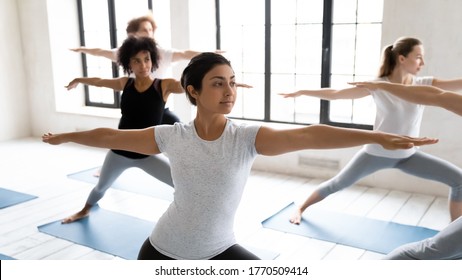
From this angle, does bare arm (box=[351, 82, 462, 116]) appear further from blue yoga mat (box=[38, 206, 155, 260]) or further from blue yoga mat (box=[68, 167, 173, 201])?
blue yoga mat (box=[68, 167, 173, 201])

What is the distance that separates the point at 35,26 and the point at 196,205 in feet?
19.0

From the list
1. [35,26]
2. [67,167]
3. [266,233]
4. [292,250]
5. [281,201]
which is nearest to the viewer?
[292,250]

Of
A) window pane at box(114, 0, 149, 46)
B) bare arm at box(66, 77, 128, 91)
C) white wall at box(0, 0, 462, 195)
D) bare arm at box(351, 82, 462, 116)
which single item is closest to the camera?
bare arm at box(351, 82, 462, 116)

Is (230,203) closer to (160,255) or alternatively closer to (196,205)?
(196,205)

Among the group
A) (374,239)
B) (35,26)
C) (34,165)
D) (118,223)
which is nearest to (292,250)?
(374,239)

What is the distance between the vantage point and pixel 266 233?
3076 millimetres

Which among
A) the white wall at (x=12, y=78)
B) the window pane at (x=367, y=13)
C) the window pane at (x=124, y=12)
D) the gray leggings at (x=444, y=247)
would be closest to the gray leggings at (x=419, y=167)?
the gray leggings at (x=444, y=247)

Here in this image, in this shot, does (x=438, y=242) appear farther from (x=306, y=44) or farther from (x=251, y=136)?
(x=306, y=44)

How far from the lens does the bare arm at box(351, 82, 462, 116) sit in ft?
6.12

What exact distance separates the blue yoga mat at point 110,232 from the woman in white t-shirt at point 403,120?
0.88m

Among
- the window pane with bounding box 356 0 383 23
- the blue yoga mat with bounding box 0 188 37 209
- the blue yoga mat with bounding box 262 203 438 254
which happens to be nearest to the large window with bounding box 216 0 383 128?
the window pane with bounding box 356 0 383 23

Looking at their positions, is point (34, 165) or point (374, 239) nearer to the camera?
point (374, 239)

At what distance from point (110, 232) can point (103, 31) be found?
4.09 m

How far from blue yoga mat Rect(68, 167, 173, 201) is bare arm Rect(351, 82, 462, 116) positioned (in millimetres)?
2228
